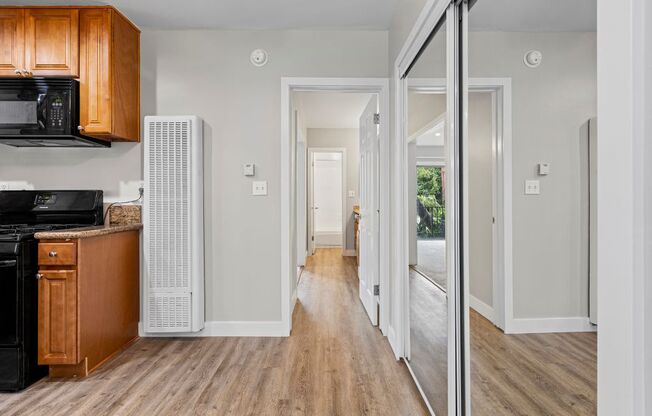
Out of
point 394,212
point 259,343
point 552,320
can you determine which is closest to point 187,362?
point 259,343

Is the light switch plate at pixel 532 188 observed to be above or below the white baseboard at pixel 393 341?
above

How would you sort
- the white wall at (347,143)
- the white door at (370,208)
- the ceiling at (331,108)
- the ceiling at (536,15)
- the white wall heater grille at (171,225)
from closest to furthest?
the ceiling at (536,15) < the white wall heater grille at (171,225) < the white door at (370,208) < the ceiling at (331,108) < the white wall at (347,143)

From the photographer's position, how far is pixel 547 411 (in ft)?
3.01

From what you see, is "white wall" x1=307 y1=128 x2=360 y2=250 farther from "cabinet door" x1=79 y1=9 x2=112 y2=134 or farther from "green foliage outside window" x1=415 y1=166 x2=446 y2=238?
"green foliage outside window" x1=415 y1=166 x2=446 y2=238

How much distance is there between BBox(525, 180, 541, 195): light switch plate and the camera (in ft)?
3.24

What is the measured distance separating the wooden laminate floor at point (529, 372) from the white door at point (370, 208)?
1542mm

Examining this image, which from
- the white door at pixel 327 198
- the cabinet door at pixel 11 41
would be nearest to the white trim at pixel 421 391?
the cabinet door at pixel 11 41

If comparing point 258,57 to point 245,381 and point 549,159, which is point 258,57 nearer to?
point 245,381

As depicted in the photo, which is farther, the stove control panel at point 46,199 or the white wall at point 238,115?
the white wall at point 238,115

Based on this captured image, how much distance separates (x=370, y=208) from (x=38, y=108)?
8.74ft

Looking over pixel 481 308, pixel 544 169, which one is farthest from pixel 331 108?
pixel 544 169

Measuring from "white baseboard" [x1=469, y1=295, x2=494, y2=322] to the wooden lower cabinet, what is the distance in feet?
7.22

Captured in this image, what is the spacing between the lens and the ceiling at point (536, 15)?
2.59 ft

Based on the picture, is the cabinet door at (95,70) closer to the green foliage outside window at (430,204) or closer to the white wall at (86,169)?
the white wall at (86,169)
